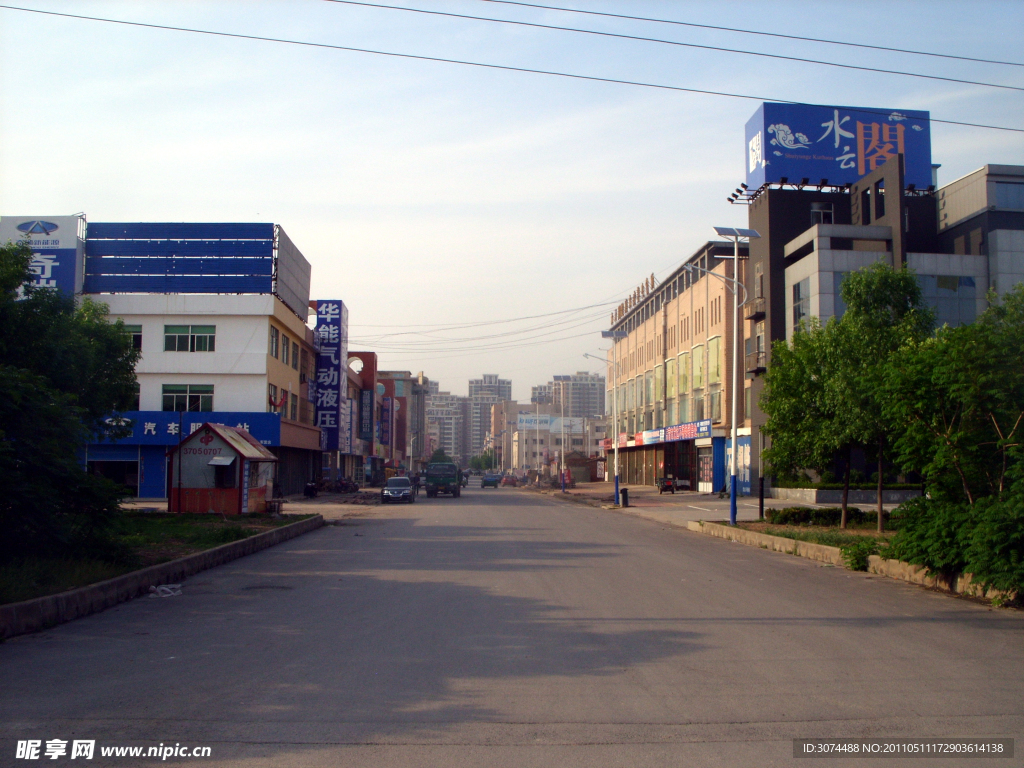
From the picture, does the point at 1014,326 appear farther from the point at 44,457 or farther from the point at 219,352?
the point at 219,352

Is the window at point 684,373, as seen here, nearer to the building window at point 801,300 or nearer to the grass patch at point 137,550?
the building window at point 801,300

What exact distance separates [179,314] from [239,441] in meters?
22.7

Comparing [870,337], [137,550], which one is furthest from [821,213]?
[137,550]

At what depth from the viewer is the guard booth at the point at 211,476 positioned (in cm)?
2831

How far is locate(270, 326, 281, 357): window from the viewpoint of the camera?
50.0 meters

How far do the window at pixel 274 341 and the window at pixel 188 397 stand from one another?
4.25 metres

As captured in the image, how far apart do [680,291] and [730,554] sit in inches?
1996

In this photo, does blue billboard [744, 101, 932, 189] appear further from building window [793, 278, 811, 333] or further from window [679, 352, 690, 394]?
window [679, 352, 690, 394]

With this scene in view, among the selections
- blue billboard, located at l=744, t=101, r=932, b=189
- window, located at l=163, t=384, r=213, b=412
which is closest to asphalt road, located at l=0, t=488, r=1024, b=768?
window, located at l=163, t=384, r=213, b=412

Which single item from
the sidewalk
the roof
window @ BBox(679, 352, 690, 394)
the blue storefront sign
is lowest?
the sidewalk

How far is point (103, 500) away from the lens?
42.8 ft

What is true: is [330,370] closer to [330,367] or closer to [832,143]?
[330,367]

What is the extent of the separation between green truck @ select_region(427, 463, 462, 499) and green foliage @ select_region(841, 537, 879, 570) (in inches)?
1784

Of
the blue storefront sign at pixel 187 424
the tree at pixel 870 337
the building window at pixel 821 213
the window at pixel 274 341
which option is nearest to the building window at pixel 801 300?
the building window at pixel 821 213
